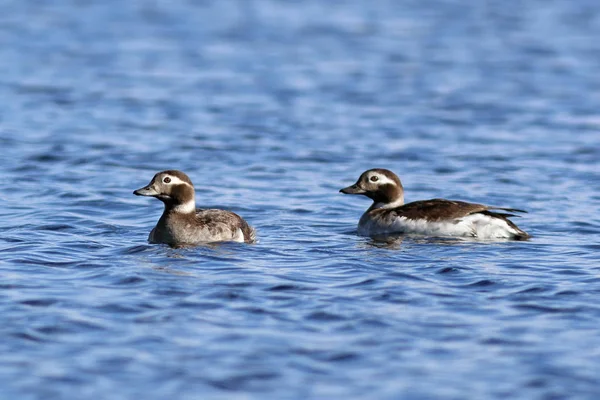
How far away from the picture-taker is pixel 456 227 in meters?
15.8

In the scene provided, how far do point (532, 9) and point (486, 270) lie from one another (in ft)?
90.2

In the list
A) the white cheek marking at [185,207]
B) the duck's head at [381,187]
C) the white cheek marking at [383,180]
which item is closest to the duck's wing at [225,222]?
the white cheek marking at [185,207]

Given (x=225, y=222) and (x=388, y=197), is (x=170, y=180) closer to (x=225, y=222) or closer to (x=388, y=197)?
(x=225, y=222)

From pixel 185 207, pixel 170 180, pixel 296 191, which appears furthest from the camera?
pixel 296 191

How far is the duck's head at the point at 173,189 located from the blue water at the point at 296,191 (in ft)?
2.14

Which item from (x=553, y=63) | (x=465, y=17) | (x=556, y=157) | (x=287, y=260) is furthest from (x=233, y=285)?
(x=465, y=17)

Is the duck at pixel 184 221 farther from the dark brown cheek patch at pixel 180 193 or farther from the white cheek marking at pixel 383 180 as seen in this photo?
the white cheek marking at pixel 383 180

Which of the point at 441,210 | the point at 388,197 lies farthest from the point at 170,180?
the point at 441,210

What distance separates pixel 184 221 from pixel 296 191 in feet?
13.8

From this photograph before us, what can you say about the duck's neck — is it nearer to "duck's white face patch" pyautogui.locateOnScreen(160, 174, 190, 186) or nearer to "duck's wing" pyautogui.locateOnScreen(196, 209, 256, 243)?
"duck's wing" pyautogui.locateOnScreen(196, 209, 256, 243)

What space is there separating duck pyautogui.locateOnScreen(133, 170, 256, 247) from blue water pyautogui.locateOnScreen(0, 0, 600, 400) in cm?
26

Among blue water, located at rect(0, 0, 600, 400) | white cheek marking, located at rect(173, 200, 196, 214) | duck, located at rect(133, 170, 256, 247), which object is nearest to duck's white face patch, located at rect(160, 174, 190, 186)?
duck, located at rect(133, 170, 256, 247)

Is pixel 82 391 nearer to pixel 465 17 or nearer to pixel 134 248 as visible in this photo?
pixel 134 248

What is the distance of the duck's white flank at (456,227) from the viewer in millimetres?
15648
